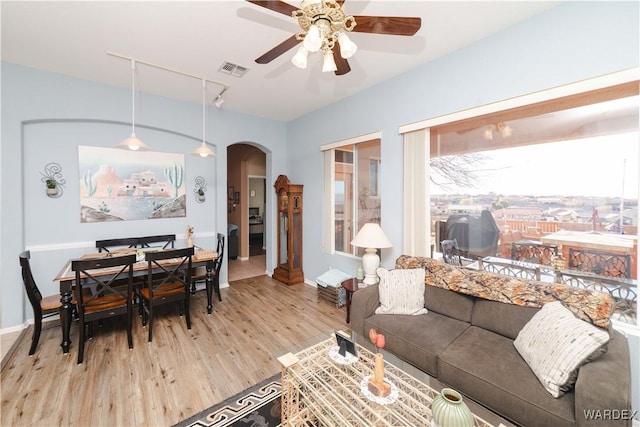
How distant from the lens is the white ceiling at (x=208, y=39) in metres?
2.06

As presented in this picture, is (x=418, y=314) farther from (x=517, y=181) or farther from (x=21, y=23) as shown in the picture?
(x=21, y=23)

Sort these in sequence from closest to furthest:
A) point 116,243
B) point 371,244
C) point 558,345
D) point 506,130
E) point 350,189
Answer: point 558,345 < point 506,130 < point 371,244 < point 116,243 < point 350,189

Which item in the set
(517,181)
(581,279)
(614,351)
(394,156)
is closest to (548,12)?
(517,181)

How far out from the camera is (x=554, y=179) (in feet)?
7.36

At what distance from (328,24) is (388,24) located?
41 centimetres

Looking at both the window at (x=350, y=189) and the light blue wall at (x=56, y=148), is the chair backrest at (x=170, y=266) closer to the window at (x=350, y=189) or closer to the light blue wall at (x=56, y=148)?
the light blue wall at (x=56, y=148)

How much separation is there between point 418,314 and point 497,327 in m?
0.61

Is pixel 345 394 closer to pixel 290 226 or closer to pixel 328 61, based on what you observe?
pixel 328 61

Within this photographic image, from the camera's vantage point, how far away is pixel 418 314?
95.0 inches

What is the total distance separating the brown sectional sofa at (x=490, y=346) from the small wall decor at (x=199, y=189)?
3090 mm

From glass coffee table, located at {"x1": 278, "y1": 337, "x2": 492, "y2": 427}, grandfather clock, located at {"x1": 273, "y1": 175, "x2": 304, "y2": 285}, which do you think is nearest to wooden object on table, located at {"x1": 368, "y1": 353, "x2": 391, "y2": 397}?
glass coffee table, located at {"x1": 278, "y1": 337, "x2": 492, "y2": 427}

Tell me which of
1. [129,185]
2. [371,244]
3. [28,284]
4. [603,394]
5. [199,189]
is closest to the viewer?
[603,394]

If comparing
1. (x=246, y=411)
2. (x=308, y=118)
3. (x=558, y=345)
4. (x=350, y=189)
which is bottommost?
(x=246, y=411)

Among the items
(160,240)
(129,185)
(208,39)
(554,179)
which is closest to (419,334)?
(554,179)
